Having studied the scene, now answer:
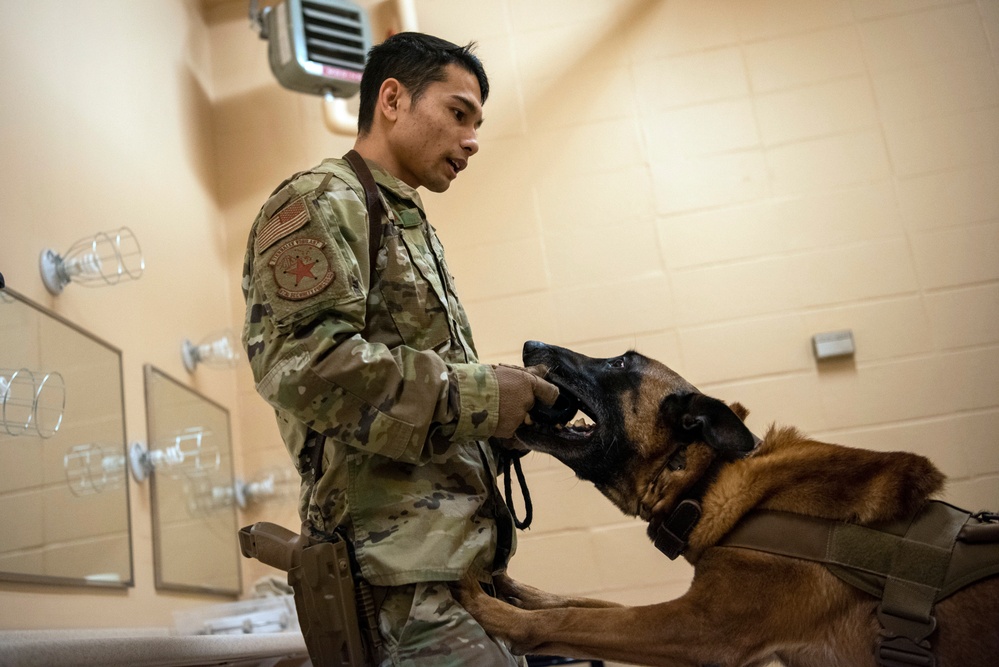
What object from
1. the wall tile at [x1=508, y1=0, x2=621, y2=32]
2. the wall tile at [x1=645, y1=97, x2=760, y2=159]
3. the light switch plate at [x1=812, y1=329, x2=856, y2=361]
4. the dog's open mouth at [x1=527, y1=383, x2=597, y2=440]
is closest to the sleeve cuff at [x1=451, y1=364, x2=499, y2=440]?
the dog's open mouth at [x1=527, y1=383, x2=597, y2=440]

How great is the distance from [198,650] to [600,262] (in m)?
2.44

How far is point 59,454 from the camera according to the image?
2.22m

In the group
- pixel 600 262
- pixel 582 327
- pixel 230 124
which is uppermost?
pixel 230 124

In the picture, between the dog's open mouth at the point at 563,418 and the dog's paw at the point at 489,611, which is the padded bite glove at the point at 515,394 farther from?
the dog's paw at the point at 489,611

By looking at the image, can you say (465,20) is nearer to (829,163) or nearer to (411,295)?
(829,163)

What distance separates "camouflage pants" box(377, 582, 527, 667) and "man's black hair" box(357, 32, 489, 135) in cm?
95

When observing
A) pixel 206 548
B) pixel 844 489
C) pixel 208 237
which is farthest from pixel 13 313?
pixel 844 489

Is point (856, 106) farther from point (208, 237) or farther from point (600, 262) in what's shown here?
point (208, 237)

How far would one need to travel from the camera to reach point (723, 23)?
12.3 ft

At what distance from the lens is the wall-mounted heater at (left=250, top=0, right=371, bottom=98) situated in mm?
3543

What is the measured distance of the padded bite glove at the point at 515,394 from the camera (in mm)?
1366

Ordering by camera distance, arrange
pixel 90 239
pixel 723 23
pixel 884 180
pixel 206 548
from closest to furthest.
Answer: pixel 90 239
pixel 206 548
pixel 884 180
pixel 723 23

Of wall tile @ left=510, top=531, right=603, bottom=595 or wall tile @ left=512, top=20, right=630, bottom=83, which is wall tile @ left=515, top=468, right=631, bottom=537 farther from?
wall tile @ left=512, top=20, right=630, bottom=83

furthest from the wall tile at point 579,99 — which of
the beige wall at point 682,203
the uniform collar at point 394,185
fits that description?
the uniform collar at point 394,185
